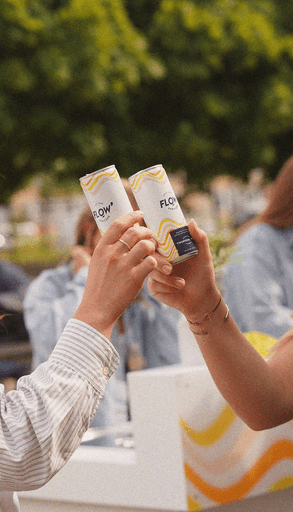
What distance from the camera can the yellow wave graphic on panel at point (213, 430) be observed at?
2.36 metres

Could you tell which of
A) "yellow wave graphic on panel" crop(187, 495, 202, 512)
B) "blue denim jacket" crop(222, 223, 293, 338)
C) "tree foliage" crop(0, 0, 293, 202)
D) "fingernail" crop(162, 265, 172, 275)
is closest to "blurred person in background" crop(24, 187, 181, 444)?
"blue denim jacket" crop(222, 223, 293, 338)

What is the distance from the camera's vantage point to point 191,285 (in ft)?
6.14

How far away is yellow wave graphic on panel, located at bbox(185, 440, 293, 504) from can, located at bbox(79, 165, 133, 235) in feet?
3.39

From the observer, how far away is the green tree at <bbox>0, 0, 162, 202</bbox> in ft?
34.5

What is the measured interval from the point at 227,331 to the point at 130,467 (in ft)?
2.57

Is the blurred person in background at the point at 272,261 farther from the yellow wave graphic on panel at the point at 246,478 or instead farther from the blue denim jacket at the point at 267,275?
the yellow wave graphic on panel at the point at 246,478

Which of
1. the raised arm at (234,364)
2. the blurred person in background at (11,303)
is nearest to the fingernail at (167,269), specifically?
the raised arm at (234,364)

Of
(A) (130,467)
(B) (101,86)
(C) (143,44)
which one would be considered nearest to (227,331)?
(A) (130,467)

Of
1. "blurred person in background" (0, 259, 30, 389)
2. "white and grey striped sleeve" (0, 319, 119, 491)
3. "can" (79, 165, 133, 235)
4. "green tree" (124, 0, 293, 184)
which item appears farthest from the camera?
"green tree" (124, 0, 293, 184)

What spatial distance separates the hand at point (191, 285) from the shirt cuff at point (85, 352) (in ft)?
1.14

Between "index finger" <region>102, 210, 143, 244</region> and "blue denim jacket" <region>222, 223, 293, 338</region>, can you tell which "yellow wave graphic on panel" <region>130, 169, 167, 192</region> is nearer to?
"index finger" <region>102, 210, 143, 244</region>

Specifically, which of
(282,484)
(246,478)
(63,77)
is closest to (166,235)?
(246,478)

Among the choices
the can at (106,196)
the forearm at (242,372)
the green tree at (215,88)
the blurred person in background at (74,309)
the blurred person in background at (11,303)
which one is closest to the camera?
the can at (106,196)

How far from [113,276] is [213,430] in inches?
42.7
